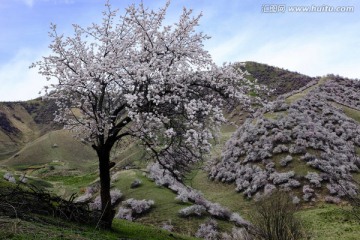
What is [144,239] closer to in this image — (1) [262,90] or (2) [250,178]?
(1) [262,90]

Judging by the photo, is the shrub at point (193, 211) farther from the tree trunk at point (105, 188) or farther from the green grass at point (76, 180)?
the green grass at point (76, 180)

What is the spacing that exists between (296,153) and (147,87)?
1158 inches

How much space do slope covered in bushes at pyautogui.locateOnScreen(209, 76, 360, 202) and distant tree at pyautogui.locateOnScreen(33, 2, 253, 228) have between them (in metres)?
14.0

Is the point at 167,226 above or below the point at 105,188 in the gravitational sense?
below

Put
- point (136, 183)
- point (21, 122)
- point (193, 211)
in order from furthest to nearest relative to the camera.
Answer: point (21, 122), point (136, 183), point (193, 211)

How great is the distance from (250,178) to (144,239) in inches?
987

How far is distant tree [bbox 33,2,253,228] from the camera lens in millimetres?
15430

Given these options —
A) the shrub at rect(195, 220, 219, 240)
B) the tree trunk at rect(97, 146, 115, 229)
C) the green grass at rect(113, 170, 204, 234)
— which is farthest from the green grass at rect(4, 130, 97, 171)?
the tree trunk at rect(97, 146, 115, 229)

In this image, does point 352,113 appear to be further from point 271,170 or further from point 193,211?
point 193,211

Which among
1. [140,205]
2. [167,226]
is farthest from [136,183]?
[167,226]

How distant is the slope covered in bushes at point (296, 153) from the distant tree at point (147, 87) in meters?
14.0

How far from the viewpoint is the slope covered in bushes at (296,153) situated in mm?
35000

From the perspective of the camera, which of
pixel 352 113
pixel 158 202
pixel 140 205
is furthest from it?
pixel 352 113

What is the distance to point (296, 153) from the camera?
40.3m
